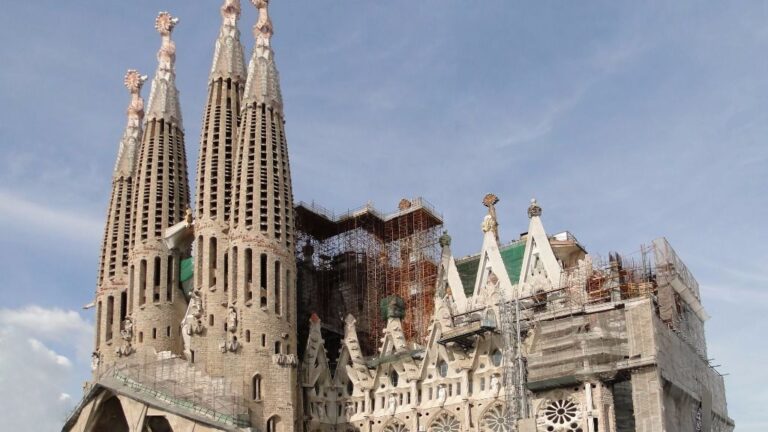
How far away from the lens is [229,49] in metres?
61.8

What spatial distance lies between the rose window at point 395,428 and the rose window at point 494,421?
4.90 metres

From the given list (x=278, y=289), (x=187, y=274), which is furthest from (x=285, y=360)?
(x=187, y=274)

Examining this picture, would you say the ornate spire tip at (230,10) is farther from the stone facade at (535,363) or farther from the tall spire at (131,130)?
the stone facade at (535,363)

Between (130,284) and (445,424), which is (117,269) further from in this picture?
(445,424)

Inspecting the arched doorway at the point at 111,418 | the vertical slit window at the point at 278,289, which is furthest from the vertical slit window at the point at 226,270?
the arched doorway at the point at 111,418

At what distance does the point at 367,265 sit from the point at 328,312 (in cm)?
376

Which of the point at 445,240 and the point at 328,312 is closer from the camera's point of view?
the point at 445,240

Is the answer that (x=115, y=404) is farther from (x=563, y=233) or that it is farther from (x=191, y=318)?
(x=563, y=233)

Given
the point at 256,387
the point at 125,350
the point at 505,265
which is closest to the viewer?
the point at 256,387

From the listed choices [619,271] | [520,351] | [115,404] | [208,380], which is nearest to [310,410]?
[208,380]

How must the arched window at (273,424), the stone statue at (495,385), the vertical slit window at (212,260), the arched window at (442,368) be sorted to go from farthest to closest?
the vertical slit window at (212,260)
the arched window at (442,368)
the arched window at (273,424)
the stone statue at (495,385)

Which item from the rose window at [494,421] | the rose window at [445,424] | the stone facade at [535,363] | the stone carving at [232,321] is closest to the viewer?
the stone facade at [535,363]

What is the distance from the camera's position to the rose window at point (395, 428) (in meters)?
52.8

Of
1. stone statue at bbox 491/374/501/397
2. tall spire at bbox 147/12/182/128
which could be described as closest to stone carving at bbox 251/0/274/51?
tall spire at bbox 147/12/182/128
